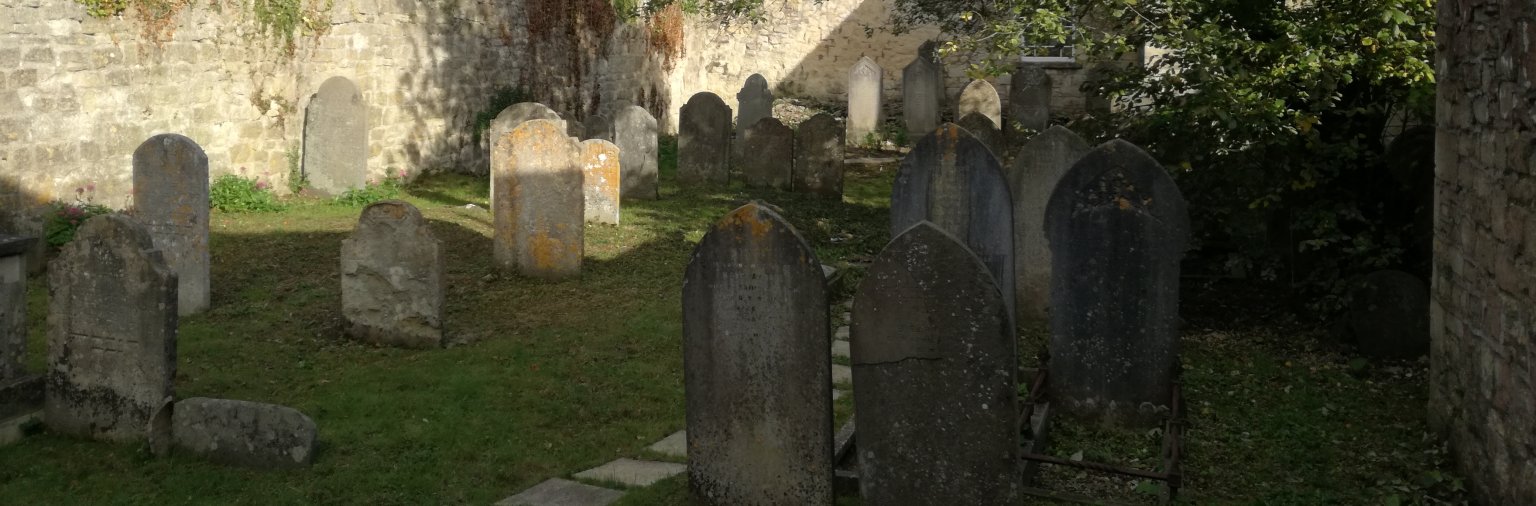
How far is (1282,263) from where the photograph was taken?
33.0ft

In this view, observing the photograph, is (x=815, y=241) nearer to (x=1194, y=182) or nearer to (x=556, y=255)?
(x=556, y=255)

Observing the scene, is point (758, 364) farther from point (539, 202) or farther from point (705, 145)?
point (705, 145)

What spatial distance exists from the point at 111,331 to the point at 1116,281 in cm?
505

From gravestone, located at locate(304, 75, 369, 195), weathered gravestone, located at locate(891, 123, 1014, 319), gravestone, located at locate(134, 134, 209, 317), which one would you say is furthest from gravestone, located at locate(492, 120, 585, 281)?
gravestone, located at locate(304, 75, 369, 195)

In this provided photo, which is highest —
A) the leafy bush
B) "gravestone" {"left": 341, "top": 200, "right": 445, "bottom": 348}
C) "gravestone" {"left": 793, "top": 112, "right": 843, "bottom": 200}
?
"gravestone" {"left": 793, "top": 112, "right": 843, "bottom": 200}

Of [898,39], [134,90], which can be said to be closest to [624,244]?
[134,90]

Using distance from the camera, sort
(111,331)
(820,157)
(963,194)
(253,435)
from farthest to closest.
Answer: (820,157), (963,194), (111,331), (253,435)

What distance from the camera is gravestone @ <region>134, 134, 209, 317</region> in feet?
29.7

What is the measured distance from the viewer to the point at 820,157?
15586mm

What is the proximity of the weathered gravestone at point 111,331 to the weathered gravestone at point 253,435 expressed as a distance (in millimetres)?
277

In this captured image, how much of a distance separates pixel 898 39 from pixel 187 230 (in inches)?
713

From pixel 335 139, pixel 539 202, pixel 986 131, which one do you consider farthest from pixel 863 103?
pixel 539 202

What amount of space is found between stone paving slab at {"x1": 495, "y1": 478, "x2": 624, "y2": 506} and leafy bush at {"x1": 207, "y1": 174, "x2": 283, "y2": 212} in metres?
8.22

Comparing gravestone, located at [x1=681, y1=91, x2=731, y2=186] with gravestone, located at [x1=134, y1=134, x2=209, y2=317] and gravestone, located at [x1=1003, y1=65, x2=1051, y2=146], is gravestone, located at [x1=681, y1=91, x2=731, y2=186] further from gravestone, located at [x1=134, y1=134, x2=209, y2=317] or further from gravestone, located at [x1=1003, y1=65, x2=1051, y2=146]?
gravestone, located at [x1=134, y1=134, x2=209, y2=317]
